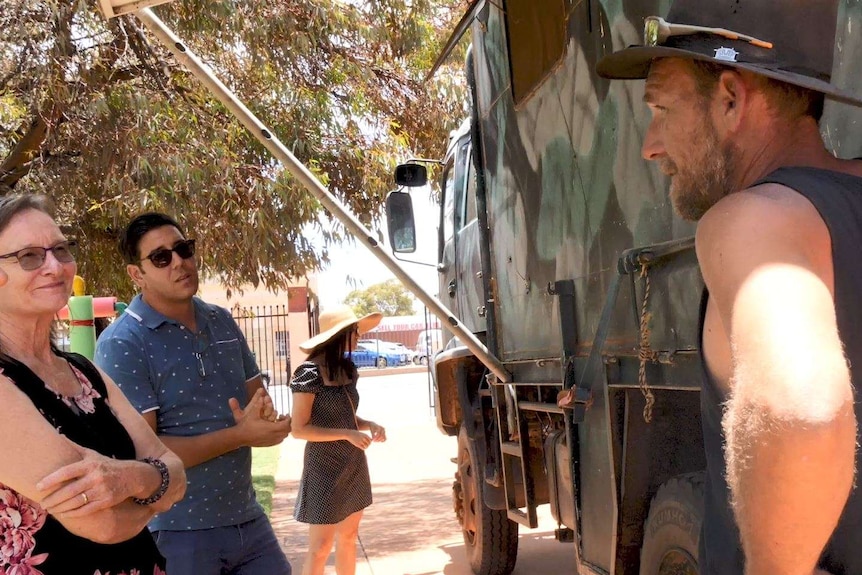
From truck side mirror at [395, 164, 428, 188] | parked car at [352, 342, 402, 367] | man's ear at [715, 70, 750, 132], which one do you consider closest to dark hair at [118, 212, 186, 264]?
man's ear at [715, 70, 750, 132]

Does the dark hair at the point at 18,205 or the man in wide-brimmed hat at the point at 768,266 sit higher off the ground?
the dark hair at the point at 18,205

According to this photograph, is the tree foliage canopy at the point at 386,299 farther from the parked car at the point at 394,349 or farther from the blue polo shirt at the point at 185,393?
the blue polo shirt at the point at 185,393

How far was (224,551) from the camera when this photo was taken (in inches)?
126

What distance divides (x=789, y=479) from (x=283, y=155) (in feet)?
10.1

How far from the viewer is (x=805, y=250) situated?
1307 mm

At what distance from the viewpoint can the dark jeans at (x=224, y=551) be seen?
10.3 ft

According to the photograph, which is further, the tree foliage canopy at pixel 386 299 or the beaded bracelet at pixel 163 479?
the tree foliage canopy at pixel 386 299

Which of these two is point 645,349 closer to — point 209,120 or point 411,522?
point 411,522

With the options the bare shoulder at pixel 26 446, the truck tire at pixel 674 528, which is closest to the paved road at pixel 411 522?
the truck tire at pixel 674 528

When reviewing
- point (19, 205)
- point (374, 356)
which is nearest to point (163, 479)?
point (19, 205)

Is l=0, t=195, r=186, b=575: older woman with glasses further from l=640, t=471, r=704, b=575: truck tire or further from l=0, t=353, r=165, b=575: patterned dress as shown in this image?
l=640, t=471, r=704, b=575: truck tire

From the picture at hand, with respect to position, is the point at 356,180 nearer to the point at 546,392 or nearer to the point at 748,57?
the point at 546,392

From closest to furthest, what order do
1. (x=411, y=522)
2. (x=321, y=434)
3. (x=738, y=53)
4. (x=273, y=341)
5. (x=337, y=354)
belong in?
(x=738, y=53) → (x=321, y=434) → (x=337, y=354) → (x=411, y=522) → (x=273, y=341)

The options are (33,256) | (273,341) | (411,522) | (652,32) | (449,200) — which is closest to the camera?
(652,32)
